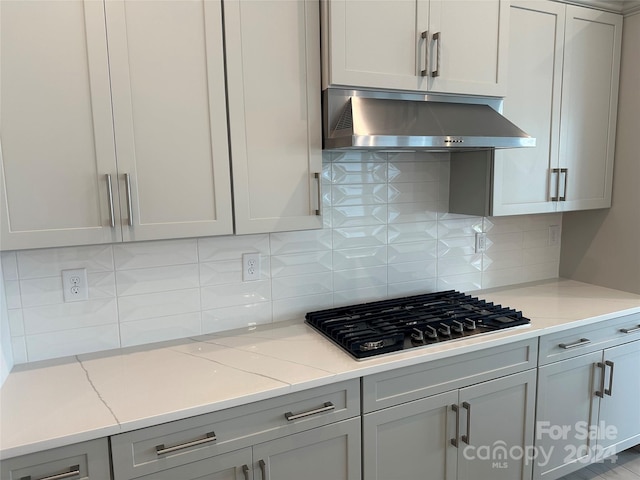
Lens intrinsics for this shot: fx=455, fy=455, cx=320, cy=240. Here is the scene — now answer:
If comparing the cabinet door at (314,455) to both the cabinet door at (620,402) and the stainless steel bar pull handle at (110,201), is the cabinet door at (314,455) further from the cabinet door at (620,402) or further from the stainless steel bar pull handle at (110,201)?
the cabinet door at (620,402)

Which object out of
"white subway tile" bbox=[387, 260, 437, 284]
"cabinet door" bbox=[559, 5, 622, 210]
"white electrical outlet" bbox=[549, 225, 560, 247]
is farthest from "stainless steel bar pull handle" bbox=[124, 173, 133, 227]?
"white electrical outlet" bbox=[549, 225, 560, 247]

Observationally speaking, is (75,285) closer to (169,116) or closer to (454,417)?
(169,116)

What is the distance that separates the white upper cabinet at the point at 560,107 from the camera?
2.25 metres

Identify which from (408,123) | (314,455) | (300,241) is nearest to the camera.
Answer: (314,455)

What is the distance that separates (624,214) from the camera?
256 centimetres

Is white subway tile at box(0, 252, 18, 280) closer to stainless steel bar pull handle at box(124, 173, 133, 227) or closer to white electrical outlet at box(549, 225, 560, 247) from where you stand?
stainless steel bar pull handle at box(124, 173, 133, 227)

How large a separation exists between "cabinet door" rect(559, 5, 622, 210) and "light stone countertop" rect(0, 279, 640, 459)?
2.54 feet

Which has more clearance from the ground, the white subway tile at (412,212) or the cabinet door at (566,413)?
the white subway tile at (412,212)

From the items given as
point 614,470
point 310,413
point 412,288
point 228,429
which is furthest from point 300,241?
point 614,470

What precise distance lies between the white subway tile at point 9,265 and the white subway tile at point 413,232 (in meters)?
1.65

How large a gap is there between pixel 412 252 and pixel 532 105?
0.96 m

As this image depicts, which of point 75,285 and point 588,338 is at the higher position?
point 75,285

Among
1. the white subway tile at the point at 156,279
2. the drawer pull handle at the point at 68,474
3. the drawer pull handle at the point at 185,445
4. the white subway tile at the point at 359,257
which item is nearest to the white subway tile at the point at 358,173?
the white subway tile at the point at 359,257

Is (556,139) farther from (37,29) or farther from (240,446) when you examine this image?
Answer: (37,29)
